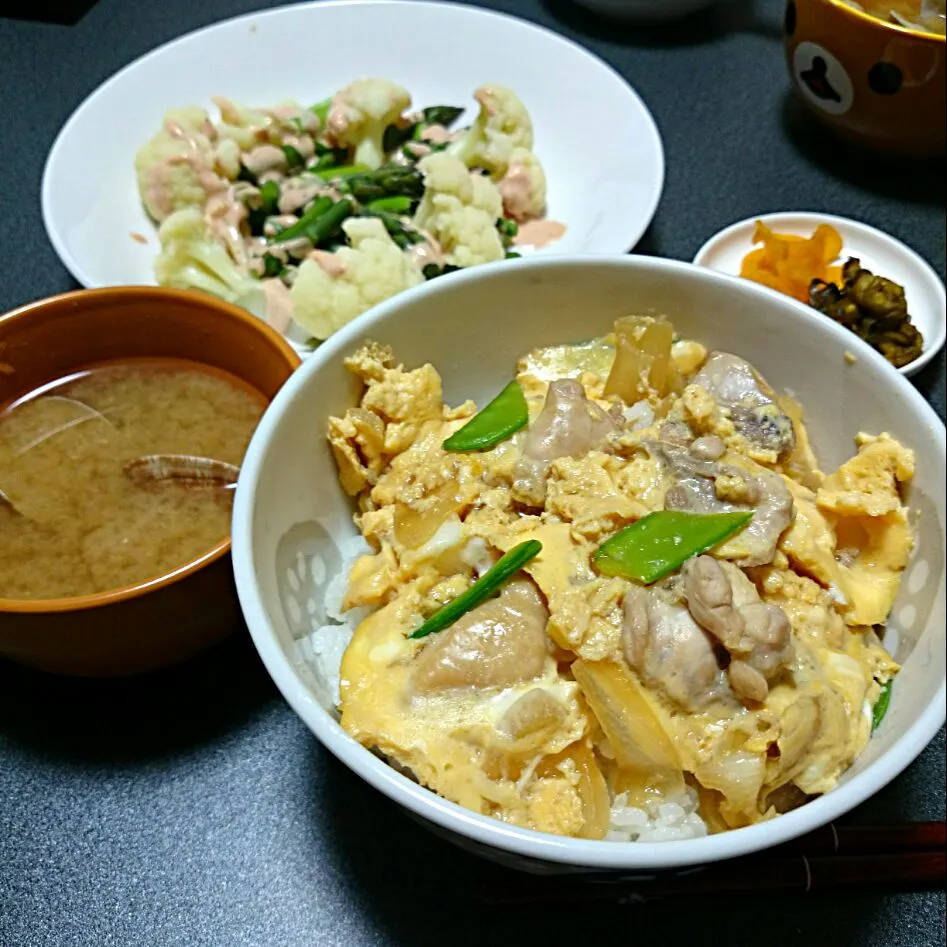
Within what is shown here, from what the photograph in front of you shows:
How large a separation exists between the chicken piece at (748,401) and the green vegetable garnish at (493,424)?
23 cm

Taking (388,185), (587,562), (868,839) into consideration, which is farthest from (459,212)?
(868,839)

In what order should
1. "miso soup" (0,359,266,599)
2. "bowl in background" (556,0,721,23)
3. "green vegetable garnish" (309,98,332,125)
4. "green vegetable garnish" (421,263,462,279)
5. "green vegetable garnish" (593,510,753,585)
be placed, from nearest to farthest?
1. "green vegetable garnish" (593,510,753,585)
2. "miso soup" (0,359,266,599)
3. "green vegetable garnish" (421,263,462,279)
4. "green vegetable garnish" (309,98,332,125)
5. "bowl in background" (556,0,721,23)

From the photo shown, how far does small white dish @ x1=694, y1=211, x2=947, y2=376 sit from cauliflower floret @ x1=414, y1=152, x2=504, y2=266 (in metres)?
0.42

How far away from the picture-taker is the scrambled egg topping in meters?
0.84

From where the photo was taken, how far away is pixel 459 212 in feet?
5.59

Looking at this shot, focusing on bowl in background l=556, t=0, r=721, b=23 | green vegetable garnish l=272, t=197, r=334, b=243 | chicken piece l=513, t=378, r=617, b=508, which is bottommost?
green vegetable garnish l=272, t=197, r=334, b=243

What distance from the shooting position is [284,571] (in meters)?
0.98

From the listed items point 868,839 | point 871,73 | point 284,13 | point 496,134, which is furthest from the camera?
point 284,13

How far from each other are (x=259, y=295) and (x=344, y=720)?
3.42 feet

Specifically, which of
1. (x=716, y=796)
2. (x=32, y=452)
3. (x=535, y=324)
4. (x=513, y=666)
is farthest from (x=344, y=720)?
(x=32, y=452)

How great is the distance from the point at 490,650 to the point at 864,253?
1.32 metres

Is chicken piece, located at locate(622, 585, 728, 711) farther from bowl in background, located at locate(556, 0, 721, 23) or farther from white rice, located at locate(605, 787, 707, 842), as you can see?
bowl in background, located at locate(556, 0, 721, 23)

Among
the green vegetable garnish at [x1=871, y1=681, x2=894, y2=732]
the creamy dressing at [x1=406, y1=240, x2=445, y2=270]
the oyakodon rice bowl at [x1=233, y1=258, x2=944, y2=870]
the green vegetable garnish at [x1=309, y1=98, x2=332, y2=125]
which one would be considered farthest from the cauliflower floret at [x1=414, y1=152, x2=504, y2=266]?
the green vegetable garnish at [x1=871, y1=681, x2=894, y2=732]

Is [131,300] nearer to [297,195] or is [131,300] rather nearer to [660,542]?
[297,195]
